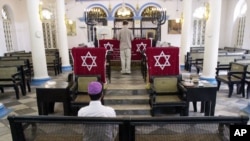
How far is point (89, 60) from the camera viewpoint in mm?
4910

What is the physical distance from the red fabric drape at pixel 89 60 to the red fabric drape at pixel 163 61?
1140 mm

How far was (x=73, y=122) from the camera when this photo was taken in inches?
77.4

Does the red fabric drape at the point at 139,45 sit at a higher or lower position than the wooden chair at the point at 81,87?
higher

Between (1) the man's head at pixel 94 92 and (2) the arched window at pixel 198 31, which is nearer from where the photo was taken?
(1) the man's head at pixel 94 92

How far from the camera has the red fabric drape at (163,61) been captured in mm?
4703

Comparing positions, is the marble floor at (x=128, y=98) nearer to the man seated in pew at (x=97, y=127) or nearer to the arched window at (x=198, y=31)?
the man seated in pew at (x=97, y=127)

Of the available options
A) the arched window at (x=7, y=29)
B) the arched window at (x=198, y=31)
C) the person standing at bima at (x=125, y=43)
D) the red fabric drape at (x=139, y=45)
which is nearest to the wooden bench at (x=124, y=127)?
the person standing at bima at (x=125, y=43)

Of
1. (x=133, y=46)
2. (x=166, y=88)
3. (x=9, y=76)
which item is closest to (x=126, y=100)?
(x=166, y=88)

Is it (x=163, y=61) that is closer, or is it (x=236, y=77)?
(x=163, y=61)

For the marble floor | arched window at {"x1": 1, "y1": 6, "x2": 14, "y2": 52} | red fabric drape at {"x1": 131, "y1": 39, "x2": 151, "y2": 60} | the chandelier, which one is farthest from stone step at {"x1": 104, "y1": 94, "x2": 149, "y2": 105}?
arched window at {"x1": 1, "y1": 6, "x2": 14, "y2": 52}

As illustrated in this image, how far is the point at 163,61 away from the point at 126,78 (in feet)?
5.37

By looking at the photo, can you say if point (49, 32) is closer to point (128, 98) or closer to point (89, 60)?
point (89, 60)

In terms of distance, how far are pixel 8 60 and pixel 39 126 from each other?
236 inches

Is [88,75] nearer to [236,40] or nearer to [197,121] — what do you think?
[197,121]
